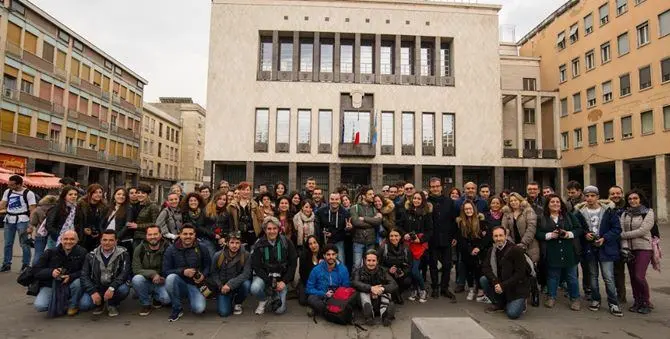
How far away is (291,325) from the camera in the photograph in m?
5.73

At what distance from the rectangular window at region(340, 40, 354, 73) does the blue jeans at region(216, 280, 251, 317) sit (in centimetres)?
2573

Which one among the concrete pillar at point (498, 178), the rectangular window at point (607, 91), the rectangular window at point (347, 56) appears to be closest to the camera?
the rectangular window at point (607, 91)

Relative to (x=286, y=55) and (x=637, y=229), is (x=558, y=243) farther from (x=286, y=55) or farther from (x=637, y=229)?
(x=286, y=55)

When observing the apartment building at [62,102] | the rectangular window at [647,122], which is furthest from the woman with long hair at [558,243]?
the apartment building at [62,102]

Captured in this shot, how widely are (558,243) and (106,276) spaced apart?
740 centimetres

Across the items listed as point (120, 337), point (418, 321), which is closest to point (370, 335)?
point (418, 321)

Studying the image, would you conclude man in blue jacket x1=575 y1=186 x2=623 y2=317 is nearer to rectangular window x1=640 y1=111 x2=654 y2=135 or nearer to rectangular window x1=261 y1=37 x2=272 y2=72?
rectangular window x1=640 y1=111 x2=654 y2=135

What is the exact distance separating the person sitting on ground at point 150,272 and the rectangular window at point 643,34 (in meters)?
30.8

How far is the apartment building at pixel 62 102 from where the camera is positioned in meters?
28.1

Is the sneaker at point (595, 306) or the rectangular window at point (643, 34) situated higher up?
Answer: the rectangular window at point (643, 34)

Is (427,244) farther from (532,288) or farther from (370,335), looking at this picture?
(370,335)

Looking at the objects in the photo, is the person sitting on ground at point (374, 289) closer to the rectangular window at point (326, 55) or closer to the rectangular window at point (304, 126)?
the rectangular window at point (304, 126)

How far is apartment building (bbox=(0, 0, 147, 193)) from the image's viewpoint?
92.2 ft

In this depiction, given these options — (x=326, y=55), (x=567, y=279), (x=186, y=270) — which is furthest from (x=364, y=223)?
(x=326, y=55)
